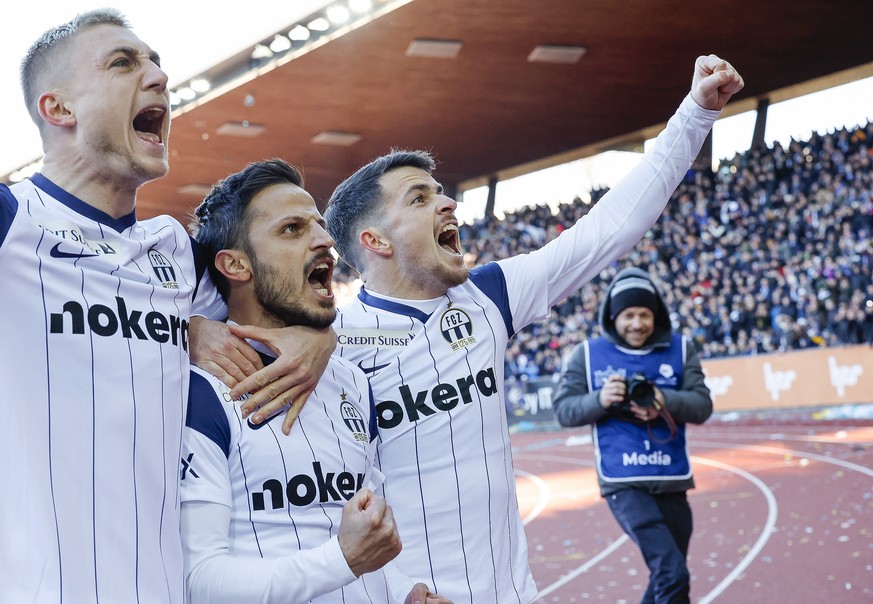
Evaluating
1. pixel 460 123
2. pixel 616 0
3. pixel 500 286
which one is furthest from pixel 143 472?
pixel 460 123

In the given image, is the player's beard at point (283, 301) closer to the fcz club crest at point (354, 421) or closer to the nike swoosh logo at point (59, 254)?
the fcz club crest at point (354, 421)

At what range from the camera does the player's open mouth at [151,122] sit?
222 cm

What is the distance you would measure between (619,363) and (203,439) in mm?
3557

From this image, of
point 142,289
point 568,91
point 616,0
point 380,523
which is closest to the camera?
point 380,523

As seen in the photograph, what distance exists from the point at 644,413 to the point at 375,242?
2.34m

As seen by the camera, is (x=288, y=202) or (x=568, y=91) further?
(x=568, y=91)

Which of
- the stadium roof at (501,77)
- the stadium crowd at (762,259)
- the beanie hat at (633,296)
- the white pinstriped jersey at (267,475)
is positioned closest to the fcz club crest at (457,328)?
the white pinstriped jersey at (267,475)

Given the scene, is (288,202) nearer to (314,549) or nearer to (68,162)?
(68,162)

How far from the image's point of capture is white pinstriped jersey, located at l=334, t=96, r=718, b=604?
2.71 metres

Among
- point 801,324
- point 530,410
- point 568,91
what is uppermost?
point 568,91

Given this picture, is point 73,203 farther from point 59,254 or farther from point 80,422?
point 80,422

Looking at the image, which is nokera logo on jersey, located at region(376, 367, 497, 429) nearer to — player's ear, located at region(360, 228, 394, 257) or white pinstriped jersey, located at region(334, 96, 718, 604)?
white pinstriped jersey, located at region(334, 96, 718, 604)

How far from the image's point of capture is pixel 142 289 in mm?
2023

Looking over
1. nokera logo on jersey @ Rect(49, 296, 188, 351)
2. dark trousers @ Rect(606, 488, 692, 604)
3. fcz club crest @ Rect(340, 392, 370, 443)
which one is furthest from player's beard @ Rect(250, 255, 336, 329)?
dark trousers @ Rect(606, 488, 692, 604)
